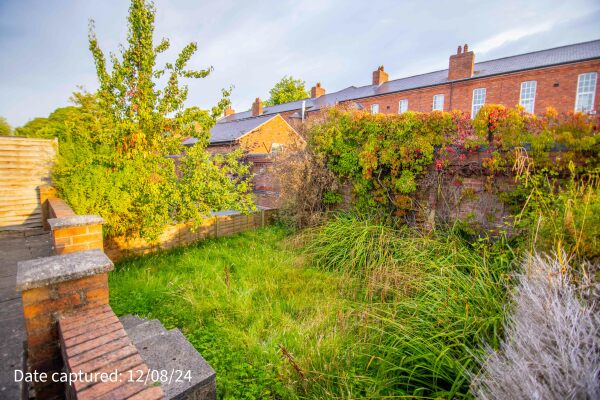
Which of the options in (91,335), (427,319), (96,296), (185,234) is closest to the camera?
(91,335)

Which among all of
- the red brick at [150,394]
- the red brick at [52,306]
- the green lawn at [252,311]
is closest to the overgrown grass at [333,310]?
the green lawn at [252,311]

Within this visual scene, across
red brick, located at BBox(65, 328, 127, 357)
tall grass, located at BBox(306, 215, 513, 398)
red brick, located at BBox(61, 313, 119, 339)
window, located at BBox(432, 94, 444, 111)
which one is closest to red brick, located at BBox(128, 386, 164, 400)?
red brick, located at BBox(65, 328, 127, 357)

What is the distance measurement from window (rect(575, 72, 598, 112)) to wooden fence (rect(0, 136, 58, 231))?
26.7 metres

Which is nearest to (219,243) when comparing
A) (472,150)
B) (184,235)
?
(184,235)

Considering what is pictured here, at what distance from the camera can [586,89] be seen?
17.4 m

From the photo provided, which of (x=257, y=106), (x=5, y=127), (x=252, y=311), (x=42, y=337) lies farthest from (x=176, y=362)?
(x=257, y=106)

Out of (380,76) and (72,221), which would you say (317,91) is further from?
(72,221)

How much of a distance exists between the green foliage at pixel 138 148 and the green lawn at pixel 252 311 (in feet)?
3.41

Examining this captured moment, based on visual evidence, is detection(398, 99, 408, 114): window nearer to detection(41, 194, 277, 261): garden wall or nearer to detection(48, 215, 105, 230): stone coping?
detection(41, 194, 277, 261): garden wall

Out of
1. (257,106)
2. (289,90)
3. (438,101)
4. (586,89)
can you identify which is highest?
(289,90)

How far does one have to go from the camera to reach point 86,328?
1.58m

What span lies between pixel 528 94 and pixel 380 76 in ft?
41.5

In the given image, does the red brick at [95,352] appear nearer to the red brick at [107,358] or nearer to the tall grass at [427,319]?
the red brick at [107,358]

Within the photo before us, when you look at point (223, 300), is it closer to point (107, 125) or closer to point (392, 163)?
point (107, 125)
